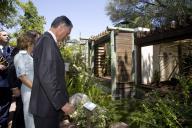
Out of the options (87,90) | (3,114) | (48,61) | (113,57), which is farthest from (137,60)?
(48,61)

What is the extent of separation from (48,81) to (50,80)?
0.02m

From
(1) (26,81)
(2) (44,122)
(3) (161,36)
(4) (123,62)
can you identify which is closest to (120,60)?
(4) (123,62)

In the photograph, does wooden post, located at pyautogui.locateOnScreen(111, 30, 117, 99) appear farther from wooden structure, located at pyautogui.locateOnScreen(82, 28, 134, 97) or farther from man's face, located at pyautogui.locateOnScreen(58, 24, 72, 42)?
man's face, located at pyautogui.locateOnScreen(58, 24, 72, 42)

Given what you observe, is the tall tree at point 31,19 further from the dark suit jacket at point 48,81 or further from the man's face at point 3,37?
the dark suit jacket at point 48,81

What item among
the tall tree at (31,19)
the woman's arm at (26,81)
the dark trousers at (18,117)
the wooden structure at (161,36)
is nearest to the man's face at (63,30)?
the woman's arm at (26,81)

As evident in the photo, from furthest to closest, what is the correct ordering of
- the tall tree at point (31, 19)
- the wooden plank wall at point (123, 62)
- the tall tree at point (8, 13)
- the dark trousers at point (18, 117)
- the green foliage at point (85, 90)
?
the tall tree at point (31, 19) < the tall tree at point (8, 13) < the wooden plank wall at point (123, 62) < the green foliage at point (85, 90) < the dark trousers at point (18, 117)

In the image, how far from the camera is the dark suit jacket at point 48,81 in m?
2.63

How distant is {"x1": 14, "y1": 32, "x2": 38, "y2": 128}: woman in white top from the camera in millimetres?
3385

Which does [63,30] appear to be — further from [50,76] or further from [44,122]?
[44,122]

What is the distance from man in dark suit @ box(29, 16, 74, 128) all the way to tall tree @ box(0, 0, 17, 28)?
12.0 m

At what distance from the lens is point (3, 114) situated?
4910 mm

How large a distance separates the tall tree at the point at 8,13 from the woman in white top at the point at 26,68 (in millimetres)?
10836

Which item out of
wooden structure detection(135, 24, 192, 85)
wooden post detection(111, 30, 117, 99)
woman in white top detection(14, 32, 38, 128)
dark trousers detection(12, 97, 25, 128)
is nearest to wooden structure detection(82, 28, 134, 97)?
wooden post detection(111, 30, 117, 99)

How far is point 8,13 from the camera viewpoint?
50.0 ft
